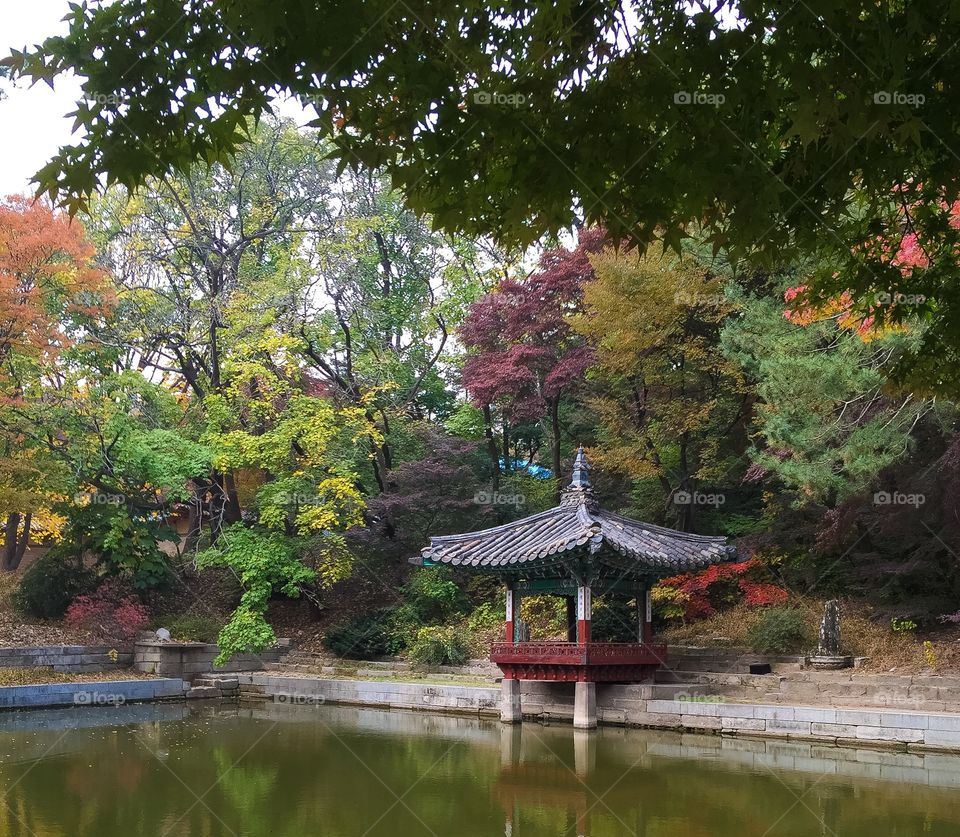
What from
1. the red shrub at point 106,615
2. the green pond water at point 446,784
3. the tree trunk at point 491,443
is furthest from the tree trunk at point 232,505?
the green pond water at point 446,784

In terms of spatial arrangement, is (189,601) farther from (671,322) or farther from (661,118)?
(661,118)

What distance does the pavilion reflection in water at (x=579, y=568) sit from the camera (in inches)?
597

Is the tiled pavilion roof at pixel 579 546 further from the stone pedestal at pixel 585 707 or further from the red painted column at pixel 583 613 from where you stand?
the stone pedestal at pixel 585 707

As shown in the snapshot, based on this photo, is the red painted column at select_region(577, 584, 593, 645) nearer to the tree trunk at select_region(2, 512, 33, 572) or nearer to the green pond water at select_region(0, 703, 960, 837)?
the green pond water at select_region(0, 703, 960, 837)

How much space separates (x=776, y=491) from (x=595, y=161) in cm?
1720

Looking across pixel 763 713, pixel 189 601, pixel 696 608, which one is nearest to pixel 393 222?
pixel 189 601

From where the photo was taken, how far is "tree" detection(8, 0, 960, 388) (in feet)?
11.3

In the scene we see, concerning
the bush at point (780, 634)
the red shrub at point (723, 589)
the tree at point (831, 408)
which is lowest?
the bush at point (780, 634)

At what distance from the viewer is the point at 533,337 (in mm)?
21562

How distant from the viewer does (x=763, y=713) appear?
1374 cm

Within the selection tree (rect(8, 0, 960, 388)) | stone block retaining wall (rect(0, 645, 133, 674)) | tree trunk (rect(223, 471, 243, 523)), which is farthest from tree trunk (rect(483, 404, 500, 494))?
tree (rect(8, 0, 960, 388))

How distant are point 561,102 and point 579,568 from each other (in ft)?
40.0

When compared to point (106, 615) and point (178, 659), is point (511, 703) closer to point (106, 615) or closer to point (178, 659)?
point (178, 659)

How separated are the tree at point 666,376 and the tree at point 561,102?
542 inches
